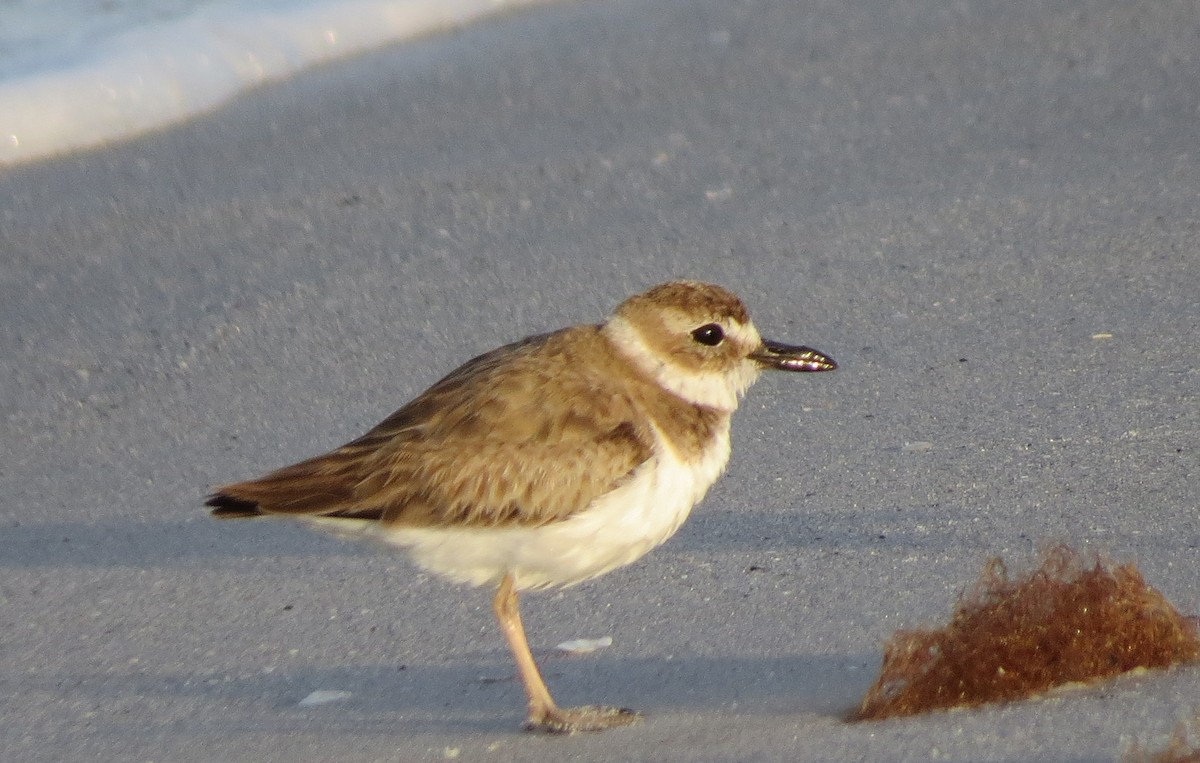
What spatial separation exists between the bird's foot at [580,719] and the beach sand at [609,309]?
0.17 ft

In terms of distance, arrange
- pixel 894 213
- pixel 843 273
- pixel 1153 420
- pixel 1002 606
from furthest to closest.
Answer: pixel 894 213, pixel 843 273, pixel 1153 420, pixel 1002 606

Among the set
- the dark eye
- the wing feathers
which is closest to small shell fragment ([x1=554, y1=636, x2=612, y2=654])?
the wing feathers

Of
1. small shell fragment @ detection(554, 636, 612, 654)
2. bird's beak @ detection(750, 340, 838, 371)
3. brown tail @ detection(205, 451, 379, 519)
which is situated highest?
brown tail @ detection(205, 451, 379, 519)

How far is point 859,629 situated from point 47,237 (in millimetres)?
4439

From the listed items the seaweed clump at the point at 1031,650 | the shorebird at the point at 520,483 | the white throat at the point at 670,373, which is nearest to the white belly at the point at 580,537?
the shorebird at the point at 520,483

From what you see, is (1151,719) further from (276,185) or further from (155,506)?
(276,185)

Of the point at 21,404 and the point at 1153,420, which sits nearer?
the point at 1153,420

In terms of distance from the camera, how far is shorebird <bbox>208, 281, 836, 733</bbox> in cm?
399

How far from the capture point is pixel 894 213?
6906 millimetres

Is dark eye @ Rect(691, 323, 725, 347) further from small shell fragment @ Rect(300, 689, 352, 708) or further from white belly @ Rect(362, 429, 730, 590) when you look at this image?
small shell fragment @ Rect(300, 689, 352, 708)

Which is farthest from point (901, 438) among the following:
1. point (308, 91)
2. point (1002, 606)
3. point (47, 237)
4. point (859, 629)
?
point (308, 91)

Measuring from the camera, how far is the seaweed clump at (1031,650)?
370 centimetres

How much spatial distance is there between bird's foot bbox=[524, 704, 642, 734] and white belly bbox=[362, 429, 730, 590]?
32cm

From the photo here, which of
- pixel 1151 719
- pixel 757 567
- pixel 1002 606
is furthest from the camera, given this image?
pixel 757 567
